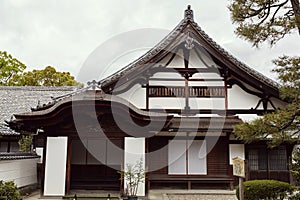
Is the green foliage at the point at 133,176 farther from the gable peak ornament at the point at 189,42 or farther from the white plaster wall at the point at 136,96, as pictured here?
the gable peak ornament at the point at 189,42

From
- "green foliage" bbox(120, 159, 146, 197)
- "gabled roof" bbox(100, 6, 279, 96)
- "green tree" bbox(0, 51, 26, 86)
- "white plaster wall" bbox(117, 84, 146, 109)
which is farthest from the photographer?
"green tree" bbox(0, 51, 26, 86)

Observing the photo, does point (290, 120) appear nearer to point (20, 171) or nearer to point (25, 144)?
point (20, 171)

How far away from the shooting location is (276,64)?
7078 millimetres

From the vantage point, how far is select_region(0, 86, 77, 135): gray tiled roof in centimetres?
1659

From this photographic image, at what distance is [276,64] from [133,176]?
5.08 m

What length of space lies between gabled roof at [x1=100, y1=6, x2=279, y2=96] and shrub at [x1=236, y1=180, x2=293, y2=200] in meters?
4.40

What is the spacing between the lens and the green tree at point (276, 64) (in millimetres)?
6488

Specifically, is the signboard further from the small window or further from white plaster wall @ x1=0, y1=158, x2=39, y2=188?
white plaster wall @ x1=0, y1=158, x2=39, y2=188

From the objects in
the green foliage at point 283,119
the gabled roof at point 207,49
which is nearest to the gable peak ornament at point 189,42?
the gabled roof at point 207,49

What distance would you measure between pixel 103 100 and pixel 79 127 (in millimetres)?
1342

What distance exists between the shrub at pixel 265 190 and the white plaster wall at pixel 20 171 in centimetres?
656

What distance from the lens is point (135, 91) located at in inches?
468

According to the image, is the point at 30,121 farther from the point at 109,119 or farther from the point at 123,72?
the point at 123,72

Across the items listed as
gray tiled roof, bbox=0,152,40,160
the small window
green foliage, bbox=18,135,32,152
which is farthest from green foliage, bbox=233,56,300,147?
green foliage, bbox=18,135,32,152
